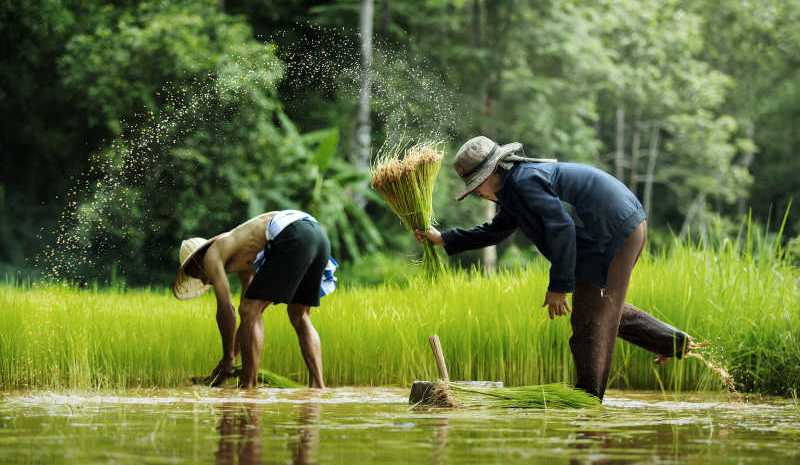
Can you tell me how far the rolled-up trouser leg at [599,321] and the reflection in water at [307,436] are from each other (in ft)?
4.50

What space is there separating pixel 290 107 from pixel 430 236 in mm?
16579

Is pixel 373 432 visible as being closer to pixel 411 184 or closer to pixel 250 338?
pixel 411 184

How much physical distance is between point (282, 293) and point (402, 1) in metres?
17.8

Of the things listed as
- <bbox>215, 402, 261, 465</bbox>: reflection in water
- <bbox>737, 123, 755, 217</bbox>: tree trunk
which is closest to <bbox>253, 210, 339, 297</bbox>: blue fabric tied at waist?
<bbox>215, 402, 261, 465</bbox>: reflection in water

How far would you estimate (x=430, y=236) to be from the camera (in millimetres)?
7023

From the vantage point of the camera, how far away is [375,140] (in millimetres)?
23641

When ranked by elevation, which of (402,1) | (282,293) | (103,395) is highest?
(402,1)

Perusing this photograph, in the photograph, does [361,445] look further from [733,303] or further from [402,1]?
[402,1]

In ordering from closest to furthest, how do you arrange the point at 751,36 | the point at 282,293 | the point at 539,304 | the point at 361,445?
the point at 361,445, the point at 282,293, the point at 539,304, the point at 751,36

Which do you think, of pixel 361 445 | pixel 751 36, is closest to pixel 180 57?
pixel 361 445

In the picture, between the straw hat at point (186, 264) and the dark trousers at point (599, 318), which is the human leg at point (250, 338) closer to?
the straw hat at point (186, 264)

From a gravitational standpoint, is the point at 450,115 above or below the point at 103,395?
above

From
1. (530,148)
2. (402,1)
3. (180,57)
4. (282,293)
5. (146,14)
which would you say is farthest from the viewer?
(530,148)

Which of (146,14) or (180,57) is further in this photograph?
(146,14)
